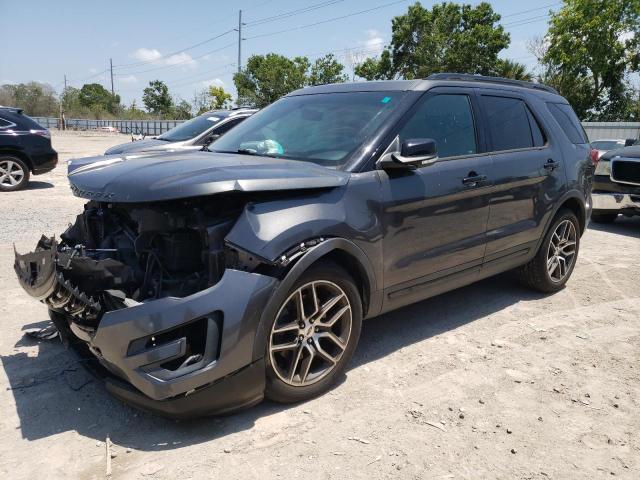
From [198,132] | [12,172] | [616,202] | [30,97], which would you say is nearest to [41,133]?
[12,172]

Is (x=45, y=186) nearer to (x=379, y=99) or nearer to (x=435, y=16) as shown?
(x=379, y=99)

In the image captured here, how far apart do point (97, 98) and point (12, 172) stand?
9562cm

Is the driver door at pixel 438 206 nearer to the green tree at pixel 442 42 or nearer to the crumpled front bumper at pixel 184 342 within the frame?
the crumpled front bumper at pixel 184 342

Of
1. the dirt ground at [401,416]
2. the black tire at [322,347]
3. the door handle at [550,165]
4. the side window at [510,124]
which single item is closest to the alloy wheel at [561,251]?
the door handle at [550,165]

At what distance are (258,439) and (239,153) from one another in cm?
199

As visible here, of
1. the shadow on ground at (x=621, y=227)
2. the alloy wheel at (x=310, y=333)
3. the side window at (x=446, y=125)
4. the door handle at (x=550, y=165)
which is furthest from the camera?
the shadow on ground at (x=621, y=227)

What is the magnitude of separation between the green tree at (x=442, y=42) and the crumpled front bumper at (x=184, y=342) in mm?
37995

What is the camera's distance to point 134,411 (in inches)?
117

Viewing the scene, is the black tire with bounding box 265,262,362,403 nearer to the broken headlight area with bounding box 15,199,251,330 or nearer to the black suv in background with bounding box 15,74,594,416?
the black suv in background with bounding box 15,74,594,416

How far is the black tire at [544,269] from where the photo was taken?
4.94m

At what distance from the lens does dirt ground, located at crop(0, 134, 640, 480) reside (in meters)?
2.55

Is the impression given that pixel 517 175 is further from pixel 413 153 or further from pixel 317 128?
pixel 317 128

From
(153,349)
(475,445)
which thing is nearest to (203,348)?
(153,349)

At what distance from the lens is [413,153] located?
3.26 metres
